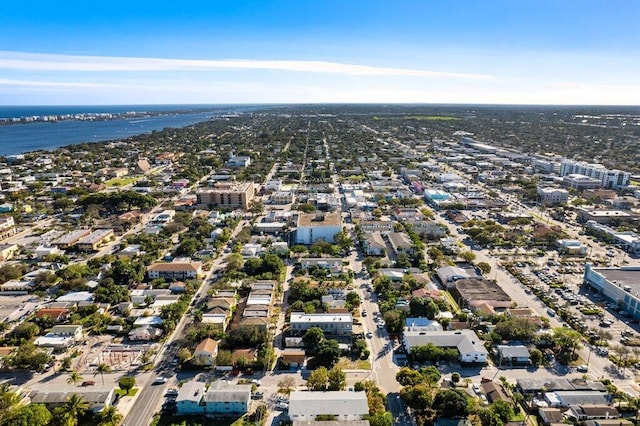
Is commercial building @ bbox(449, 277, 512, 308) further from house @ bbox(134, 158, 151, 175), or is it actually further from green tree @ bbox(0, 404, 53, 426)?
house @ bbox(134, 158, 151, 175)

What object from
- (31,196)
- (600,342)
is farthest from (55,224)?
(600,342)

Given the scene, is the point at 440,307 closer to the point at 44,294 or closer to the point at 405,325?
the point at 405,325

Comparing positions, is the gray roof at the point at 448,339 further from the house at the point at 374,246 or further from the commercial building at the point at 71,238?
the commercial building at the point at 71,238

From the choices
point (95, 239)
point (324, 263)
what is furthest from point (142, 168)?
point (324, 263)

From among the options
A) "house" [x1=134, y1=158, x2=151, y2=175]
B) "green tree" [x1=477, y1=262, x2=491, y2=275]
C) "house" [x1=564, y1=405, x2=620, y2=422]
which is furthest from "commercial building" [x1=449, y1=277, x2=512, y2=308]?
"house" [x1=134, y1=158, x2=151, y2=175]

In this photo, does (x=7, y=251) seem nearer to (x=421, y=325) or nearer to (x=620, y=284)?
(x=421, y=325)

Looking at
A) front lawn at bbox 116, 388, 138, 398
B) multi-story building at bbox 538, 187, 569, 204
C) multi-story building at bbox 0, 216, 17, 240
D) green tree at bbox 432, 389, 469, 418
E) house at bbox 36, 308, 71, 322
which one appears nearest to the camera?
green tree at bbox 432, 389, 469, 418

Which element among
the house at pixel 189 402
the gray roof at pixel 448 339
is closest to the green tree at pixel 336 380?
the gray roof at pixel 448 339
